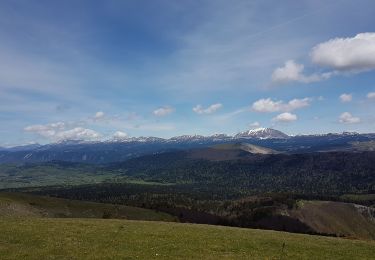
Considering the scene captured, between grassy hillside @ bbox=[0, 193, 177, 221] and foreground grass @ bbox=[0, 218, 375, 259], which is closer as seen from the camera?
foreground grass @ bbox=[0, 218, 375, 259]

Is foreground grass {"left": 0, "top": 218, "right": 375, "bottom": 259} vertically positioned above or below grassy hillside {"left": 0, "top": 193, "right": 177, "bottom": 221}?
above

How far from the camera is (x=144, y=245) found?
4047 centimetres

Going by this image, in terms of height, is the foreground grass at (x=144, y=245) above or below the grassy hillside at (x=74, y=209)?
above

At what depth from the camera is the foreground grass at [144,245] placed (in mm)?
35625

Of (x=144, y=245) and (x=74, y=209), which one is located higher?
(x=144, y=245)

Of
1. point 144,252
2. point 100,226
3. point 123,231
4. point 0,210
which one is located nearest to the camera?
point 144,252

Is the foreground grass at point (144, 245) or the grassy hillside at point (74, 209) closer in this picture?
the foreground grass at point (144, 245)

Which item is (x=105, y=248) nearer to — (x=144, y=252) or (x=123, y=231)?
(x=144, y=252)

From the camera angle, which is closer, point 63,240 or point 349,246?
point 63,240

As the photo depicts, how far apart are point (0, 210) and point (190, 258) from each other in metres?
61.9

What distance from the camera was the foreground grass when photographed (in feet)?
117

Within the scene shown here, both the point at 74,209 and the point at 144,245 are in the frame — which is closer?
the point at 144,245

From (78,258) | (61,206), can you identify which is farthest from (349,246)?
(61,206)

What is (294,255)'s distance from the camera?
A: 129ft
